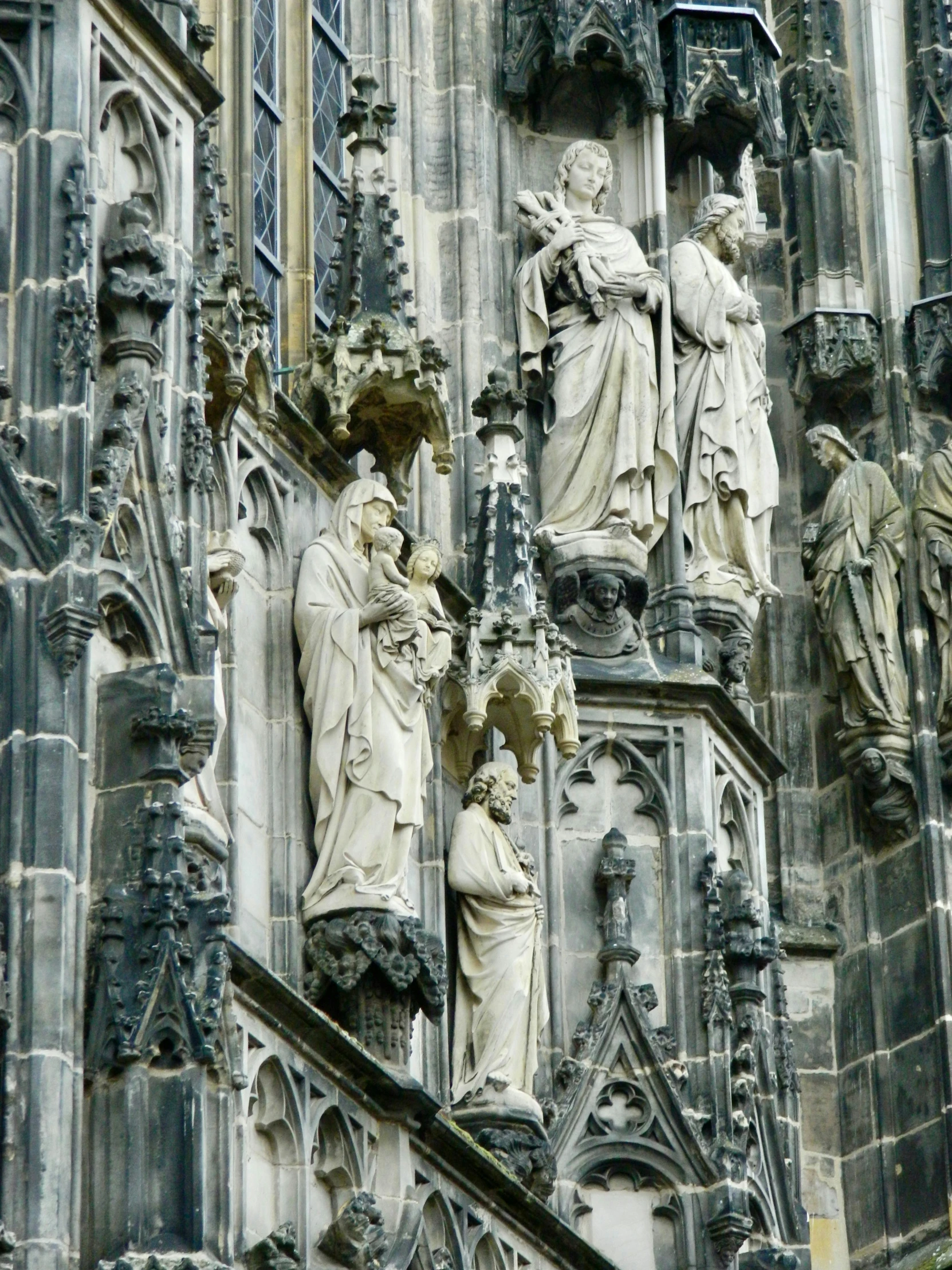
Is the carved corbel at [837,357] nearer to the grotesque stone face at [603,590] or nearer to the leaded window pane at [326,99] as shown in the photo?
the grotesque stone face at [603,590]

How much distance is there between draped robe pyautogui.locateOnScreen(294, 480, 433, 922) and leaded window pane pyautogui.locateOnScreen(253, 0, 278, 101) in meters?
3.41

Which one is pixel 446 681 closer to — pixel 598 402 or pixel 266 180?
pixel 598 402

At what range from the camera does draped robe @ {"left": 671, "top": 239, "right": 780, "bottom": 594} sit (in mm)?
21859

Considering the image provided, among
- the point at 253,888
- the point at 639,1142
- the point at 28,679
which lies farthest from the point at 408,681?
the point at 28,679

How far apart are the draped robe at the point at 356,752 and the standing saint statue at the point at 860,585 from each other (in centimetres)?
545

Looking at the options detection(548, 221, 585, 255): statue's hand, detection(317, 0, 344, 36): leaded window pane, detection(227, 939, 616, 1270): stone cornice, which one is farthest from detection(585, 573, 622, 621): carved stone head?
detection(227, 939, 616, 1270): stone cornice

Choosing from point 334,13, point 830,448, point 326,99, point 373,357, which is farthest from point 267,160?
point 830,448

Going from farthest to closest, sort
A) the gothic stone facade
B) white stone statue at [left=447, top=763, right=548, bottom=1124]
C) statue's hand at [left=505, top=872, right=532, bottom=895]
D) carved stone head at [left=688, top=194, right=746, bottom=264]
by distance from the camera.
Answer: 1. carved stone head at [left=688, top=194, right=746, bottom=264]
2. statue's hand at [left=505, top=872, right=532, bottom=895]
3. white stone statue at [left=447, top=763, right=548, bottom=1124]
4. the gothic stone facade

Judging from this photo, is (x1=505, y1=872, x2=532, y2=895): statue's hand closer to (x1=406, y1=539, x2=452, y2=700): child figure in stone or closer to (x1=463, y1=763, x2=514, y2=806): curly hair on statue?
(x1=463, y1=763, x2=514, y2=806): curly hair on statue

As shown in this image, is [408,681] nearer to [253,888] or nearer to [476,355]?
[253,888]

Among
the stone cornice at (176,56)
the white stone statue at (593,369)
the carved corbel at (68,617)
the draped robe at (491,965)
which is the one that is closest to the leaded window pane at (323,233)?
the white stone statue at (593,369)

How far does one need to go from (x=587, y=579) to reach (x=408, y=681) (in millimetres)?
3140

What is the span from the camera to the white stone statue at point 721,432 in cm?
2186

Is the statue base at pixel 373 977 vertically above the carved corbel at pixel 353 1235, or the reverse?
the statue base at pixel 373 977
